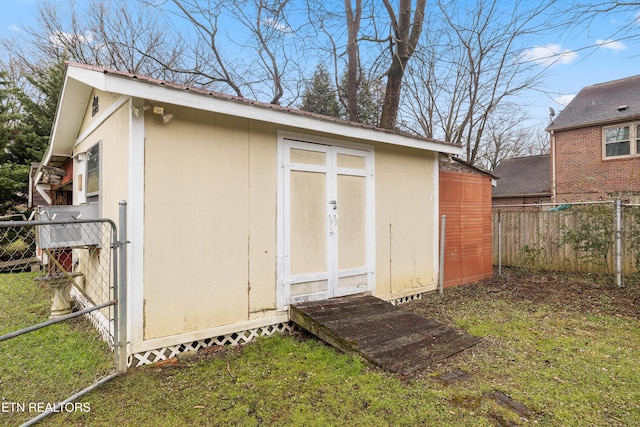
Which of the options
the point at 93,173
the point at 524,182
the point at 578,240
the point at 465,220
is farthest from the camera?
the point at 524,182

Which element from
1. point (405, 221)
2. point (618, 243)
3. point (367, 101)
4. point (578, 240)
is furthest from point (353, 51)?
point (618, 243)

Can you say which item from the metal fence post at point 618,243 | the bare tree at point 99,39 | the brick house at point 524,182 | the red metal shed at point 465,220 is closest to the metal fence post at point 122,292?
the red metal shed at point 465,220

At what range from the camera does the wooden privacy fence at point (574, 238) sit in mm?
6465

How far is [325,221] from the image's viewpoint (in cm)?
434

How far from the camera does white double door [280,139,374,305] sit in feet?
13.2

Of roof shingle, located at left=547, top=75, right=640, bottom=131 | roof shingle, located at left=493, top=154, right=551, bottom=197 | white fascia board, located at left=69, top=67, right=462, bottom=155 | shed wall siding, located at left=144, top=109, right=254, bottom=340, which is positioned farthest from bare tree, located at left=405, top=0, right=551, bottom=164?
shed wall siding, located at left=144, top=109, right=254, bottom=340

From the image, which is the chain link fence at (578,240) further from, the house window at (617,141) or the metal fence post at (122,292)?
the metal fence post at (122,292)

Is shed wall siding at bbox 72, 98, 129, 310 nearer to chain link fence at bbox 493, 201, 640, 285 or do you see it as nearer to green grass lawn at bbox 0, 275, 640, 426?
Answer: green grass lawn at bbox 0, 275, 640, 426

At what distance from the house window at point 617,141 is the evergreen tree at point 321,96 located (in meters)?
10.2

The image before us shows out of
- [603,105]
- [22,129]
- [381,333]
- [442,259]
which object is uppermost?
[603,105]

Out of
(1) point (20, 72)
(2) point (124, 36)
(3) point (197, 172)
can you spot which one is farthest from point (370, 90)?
(1) point (20, 72)

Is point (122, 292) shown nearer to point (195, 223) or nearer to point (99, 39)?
point (195, 223)

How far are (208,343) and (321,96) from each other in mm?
12008

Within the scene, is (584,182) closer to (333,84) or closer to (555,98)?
(555,98)
